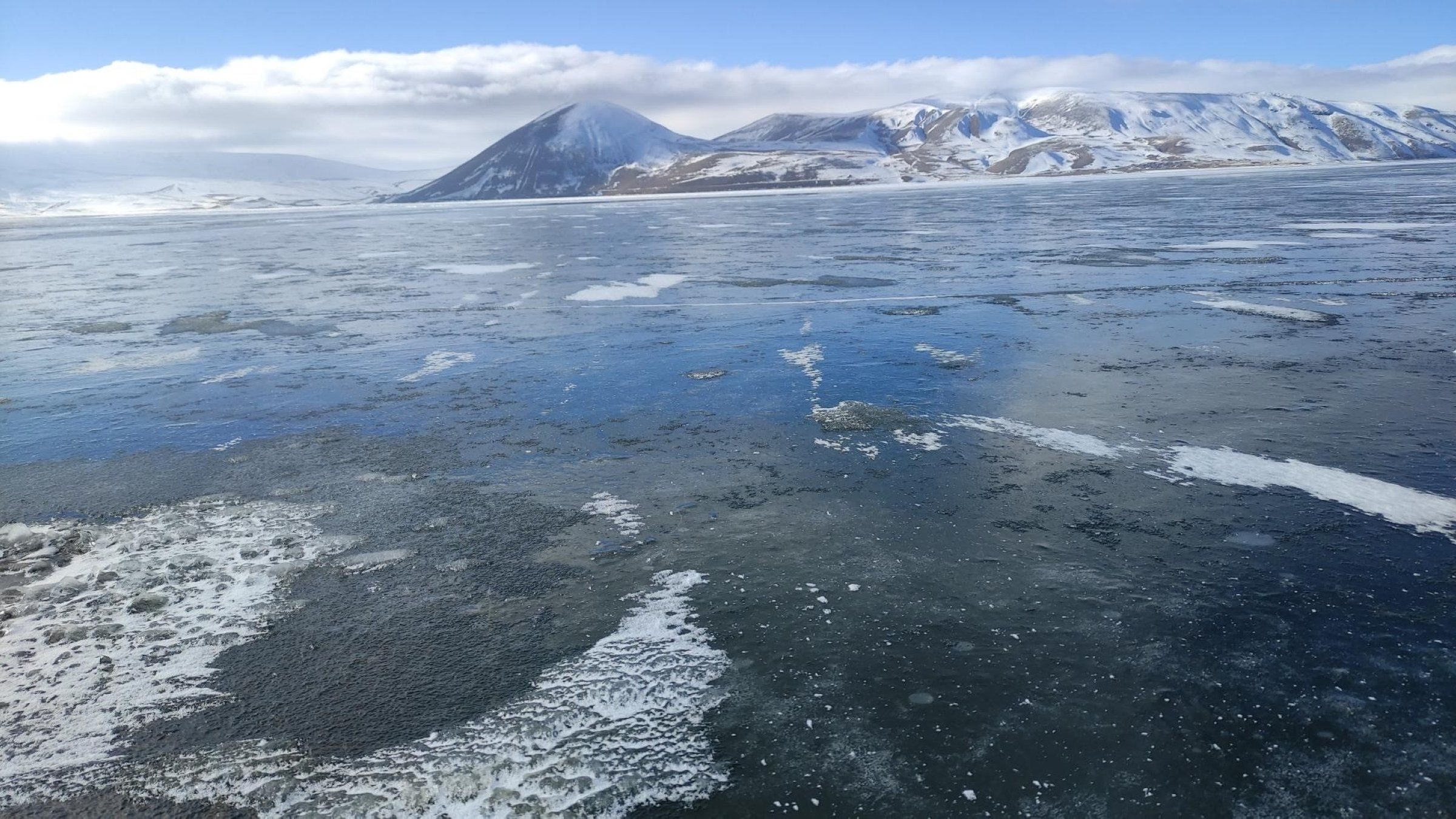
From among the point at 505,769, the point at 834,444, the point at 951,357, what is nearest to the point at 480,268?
the point at 951,357

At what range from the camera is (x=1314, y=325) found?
12.8 m

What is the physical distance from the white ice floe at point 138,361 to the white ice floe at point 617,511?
9.49 meters

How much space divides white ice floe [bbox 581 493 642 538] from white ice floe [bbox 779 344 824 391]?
13.1 ft

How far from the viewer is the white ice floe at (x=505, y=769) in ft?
12.7

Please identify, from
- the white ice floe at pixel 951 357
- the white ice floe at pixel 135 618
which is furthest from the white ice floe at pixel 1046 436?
the white ice floe at pixel 135 618

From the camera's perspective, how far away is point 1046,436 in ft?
27.6

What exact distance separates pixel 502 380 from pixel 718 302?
6.82 meters

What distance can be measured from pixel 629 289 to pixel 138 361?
32.5ft

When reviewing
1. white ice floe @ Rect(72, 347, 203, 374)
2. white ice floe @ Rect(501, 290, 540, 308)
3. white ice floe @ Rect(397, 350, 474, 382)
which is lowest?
white ice floe @ Rect(397, 350, 474, 382)

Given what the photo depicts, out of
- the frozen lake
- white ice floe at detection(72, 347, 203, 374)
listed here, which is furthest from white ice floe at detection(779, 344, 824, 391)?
white ice floe at detection(72, 347, 203, 374)

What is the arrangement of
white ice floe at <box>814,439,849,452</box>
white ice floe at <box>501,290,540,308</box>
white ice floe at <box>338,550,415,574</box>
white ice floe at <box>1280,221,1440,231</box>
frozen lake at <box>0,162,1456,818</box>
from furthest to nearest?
1. white ice floe at <box>1280,221,1440,231</box>
2. white ice floe at <box>501,290,540,308</box>
3. white ice floe at <box>814,439,849,452</box>
4. white ice floe at <box>338,550,415,574</box>
5. frozen lake at <box>0,162,1456,818</box>

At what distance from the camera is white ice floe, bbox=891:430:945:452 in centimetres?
824

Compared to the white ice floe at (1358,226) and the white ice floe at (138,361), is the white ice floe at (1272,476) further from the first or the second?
the white ice floe at (1358,226)

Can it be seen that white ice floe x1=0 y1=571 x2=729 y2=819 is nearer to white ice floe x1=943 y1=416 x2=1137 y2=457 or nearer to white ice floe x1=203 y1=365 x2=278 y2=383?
white ice floe x1=943 y1=416 x2=1137 y2=457
